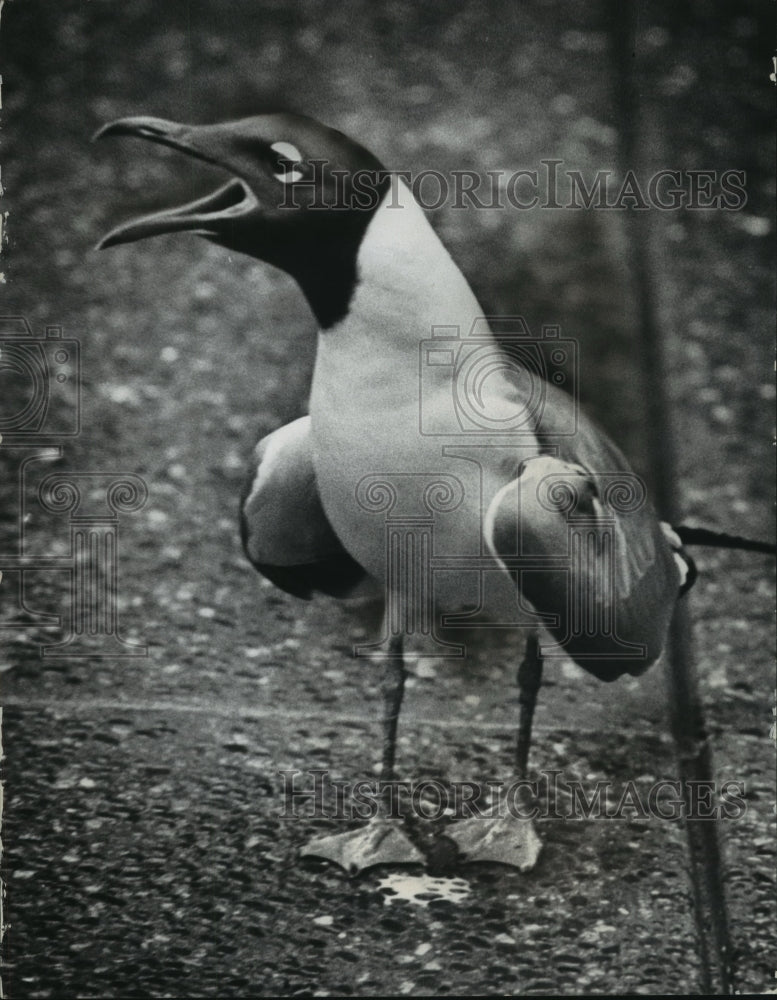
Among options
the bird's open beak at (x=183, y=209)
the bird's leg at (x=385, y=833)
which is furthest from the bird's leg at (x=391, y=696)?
the bird's open beak at (x=183, y=209)

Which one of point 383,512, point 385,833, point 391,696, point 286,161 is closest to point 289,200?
point 286,161

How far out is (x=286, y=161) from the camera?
1.81 m

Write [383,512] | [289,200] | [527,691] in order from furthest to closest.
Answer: [527,691] < [383,512] < [289,200]

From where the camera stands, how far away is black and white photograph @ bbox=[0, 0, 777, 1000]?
71.9 inches

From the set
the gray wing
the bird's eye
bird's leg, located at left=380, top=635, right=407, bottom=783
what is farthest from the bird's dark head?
bird's leg, located at left=380, top=635, right=407, bottom=783

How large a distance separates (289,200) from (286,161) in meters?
0.05

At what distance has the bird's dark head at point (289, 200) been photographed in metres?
1.80

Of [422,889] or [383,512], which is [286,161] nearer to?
[383,512]

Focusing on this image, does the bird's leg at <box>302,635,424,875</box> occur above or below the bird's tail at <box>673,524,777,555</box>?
below

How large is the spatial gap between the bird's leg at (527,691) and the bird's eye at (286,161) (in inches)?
25.0

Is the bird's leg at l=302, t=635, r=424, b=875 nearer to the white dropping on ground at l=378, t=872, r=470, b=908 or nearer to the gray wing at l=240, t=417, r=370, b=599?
the white dropping on ground at l=378, t=872, r=470, b=908

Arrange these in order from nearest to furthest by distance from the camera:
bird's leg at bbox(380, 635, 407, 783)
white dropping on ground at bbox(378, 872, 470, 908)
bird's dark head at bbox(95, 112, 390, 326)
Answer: bird's dark head at bbox(95, 112, 390, 326)
white dropping on ground at bbox(378, 872, 470, 908)
bird's leg at bbox(380, 635, 407, 783)

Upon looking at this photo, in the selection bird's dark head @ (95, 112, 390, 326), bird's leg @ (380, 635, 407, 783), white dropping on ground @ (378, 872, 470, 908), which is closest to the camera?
bird's dark head @ (95, 112, 390, 326)

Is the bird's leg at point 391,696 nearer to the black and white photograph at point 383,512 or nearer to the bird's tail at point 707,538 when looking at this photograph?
the black and white photograph at point 383,512
